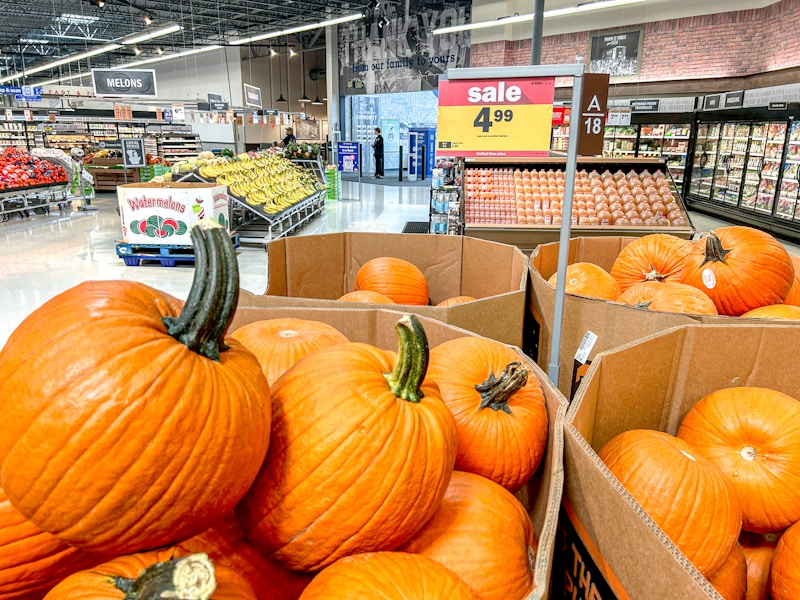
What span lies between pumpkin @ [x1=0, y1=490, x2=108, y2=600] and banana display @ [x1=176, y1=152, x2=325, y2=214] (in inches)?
297

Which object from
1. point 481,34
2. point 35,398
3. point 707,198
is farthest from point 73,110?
point 35,398

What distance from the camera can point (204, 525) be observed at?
2.35 feet

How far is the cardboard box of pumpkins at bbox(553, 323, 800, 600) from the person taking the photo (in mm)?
753

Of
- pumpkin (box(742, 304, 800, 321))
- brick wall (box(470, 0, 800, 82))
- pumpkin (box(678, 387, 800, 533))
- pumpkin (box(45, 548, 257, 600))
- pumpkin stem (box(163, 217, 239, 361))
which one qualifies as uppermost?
brick wall (box(470, 0, 800, 82))

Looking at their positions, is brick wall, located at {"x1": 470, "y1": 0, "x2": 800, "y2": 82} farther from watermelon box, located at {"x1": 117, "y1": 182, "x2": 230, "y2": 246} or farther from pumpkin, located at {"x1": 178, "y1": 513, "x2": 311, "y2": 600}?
pumpkin, located at {"x1": 178, "y1": 513, "x2": 311, "y2": 600}

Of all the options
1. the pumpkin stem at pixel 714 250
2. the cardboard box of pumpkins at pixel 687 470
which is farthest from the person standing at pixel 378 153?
the cardboard box of pumpkins at pixel 687 470

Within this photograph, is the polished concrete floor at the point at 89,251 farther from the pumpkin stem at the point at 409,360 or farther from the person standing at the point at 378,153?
the person standing at the point at 378,153

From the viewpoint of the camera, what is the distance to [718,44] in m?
12.8

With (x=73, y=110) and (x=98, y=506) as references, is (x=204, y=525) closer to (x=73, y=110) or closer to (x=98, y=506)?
(x=98, y=506)

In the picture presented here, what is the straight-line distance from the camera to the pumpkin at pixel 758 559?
1.15 meters

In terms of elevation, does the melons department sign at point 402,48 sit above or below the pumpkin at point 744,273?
above

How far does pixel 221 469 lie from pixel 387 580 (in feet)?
0.82

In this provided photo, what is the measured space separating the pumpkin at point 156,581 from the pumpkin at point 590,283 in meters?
1.60

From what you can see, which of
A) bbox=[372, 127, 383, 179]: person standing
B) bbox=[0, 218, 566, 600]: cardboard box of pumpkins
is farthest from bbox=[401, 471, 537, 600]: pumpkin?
bbox=[372, 127, 383, 179]: person standing
